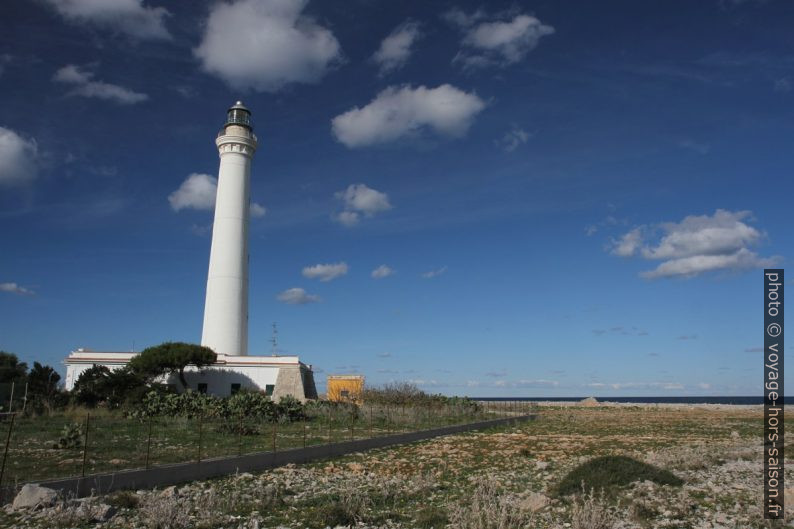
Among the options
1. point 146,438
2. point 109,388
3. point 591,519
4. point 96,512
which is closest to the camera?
point 591,519

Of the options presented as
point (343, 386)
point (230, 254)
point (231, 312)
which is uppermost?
point (230, 254)

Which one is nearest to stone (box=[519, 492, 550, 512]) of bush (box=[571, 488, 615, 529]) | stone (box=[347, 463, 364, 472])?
bush (box=[571, 488, 615, 529])

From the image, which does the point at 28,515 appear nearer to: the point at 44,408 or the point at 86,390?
the point at 44,408

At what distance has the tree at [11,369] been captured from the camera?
41031mm

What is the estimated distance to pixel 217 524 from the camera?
10.5 metres

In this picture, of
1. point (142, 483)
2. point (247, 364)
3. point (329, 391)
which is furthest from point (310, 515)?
point (329, 391)

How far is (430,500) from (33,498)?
24.0 ft

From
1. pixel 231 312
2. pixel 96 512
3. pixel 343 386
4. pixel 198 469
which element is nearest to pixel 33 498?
pixel 96 512

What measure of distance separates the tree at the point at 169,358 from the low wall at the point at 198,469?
2128 centimetres

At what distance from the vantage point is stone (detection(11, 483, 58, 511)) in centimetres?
1102

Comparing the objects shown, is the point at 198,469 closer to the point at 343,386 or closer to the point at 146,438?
the point at 146,438

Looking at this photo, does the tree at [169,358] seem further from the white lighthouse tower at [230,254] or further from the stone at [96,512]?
the stone at [96,512]

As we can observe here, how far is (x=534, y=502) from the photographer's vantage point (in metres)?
12.0

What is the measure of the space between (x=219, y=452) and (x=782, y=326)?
14009 mm
